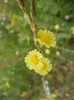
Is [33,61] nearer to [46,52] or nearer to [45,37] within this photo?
[45,37]

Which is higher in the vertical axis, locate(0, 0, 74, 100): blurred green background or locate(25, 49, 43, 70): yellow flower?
locate(0, 0, 74, 100): blurred green background

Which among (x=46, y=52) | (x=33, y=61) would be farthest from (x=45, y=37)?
(x=46, y=52)

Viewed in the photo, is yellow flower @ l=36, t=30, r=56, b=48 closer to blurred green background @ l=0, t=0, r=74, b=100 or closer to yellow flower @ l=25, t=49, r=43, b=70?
yellow flower @ l=25, t=49, r=43, b=70

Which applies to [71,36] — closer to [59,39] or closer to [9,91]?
[59,39]

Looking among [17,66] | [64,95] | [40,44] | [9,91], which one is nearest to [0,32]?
[17,66]

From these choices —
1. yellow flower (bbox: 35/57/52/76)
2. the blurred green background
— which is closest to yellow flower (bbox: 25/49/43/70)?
yellow flower (bbox: 35/57/52/76)

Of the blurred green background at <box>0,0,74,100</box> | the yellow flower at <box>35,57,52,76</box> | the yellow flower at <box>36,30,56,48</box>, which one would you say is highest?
the blurred green background at <box>0,0,74,100</box>

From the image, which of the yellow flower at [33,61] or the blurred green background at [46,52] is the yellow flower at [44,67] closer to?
the yellow flower at [33,61]

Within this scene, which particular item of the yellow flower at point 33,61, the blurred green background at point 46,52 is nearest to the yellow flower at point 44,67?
the yellow flower at point 33,61
